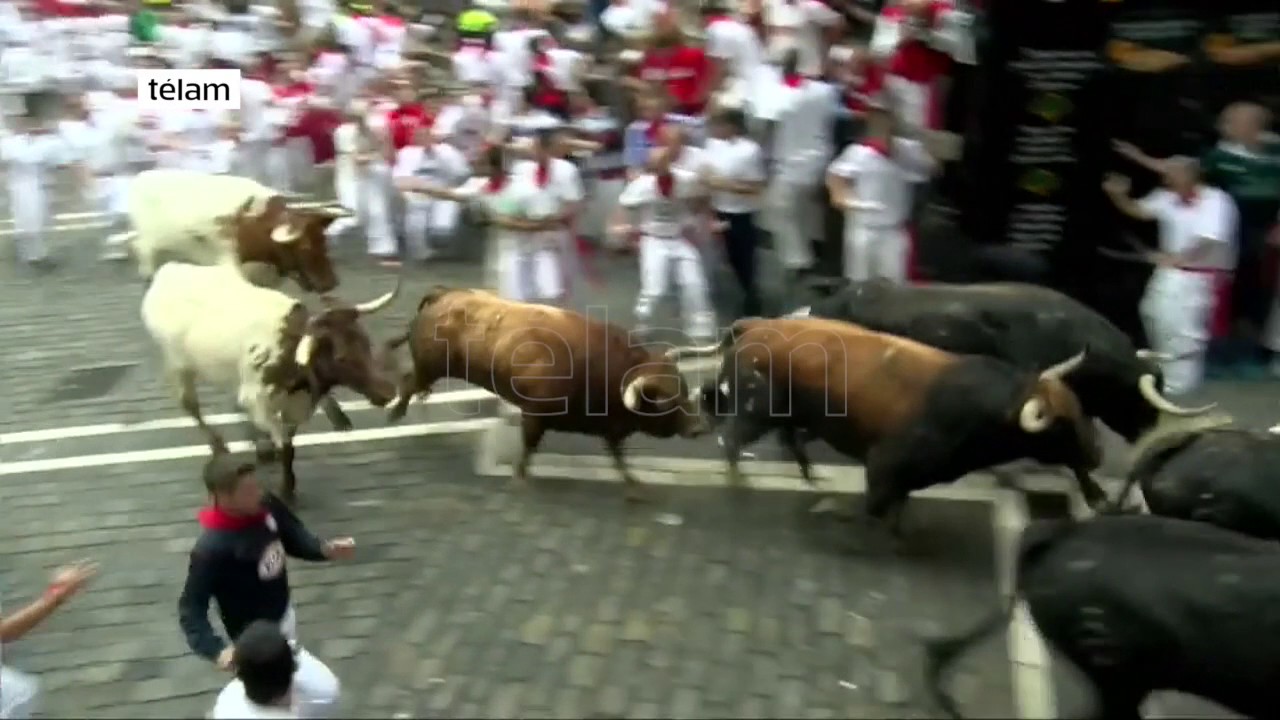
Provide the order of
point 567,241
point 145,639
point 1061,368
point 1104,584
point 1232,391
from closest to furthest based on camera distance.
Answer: point 1104,584, point 145,639, point 1061,368, point 1232,391, point 567,241

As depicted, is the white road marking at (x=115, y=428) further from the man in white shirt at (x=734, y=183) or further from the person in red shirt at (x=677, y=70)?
the person in red shirt at (x=677, y=70)

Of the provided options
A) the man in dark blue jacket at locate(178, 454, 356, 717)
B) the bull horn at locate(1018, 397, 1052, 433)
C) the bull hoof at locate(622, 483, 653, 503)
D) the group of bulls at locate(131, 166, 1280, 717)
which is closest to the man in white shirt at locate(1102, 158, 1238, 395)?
the group of bulls at locate(131, 166, 1280, 717)

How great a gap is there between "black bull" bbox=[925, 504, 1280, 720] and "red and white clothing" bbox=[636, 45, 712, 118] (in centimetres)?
613

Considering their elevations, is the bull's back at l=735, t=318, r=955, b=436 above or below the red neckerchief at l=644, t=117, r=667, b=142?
below

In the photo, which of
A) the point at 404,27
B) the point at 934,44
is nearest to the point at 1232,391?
the point at 934,44

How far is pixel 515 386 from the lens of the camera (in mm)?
7559

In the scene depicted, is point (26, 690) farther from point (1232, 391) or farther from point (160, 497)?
point (1232, 391)

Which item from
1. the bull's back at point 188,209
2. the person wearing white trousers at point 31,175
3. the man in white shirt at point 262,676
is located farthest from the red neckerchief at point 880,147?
the person wearing white trousers at point 31,175

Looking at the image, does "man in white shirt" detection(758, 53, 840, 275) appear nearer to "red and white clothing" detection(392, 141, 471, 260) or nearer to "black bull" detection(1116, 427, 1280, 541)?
"red and white clothing" detection(392, 141, 471, 260)

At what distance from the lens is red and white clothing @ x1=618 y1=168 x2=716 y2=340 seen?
9.20 meters

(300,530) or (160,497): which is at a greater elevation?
(300,530)

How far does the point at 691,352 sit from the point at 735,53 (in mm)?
3357

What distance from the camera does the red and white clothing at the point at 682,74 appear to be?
10.4 m

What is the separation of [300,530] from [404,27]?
384 inches
